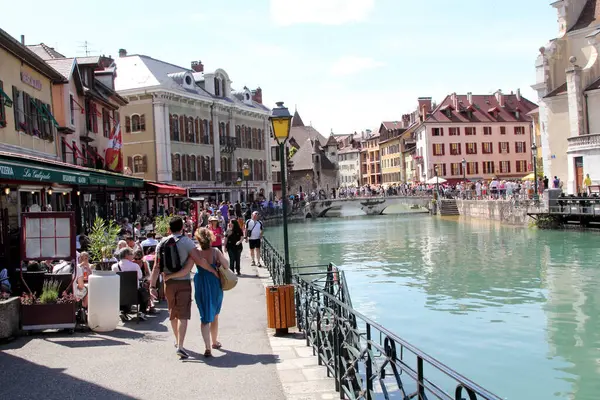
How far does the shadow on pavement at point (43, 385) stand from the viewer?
22.4 ft

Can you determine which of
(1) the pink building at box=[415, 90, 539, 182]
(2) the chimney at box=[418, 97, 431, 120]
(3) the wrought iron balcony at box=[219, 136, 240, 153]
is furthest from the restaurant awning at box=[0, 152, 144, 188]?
(2) the chimney at box=[418, 97, 431, 120]

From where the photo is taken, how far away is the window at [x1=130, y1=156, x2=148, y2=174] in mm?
51750

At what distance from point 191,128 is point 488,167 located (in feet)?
165

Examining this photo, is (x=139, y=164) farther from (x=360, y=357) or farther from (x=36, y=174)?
(x=360, y=357)

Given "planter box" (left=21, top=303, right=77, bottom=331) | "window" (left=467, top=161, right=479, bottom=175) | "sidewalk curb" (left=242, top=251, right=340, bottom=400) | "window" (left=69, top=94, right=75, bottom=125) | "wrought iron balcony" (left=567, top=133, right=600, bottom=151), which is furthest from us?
"window" (left=467, top=161, right=479, bottom=175)

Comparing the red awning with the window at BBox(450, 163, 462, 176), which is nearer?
the red awning

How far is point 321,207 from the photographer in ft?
253

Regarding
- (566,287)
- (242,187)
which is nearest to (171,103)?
(242,187)

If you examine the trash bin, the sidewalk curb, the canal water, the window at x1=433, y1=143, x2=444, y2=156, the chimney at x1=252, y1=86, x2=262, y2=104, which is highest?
the chimney at x1=252, y1=86, x2=262, y2=104

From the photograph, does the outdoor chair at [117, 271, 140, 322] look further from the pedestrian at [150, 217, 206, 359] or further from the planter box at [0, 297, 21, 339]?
the pedestrian at [150, 217, 206, 359]

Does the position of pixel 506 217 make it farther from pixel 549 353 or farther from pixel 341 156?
pixel 341 156

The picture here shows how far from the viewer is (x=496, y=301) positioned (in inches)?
738

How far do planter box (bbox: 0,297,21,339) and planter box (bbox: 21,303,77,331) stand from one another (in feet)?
0.39

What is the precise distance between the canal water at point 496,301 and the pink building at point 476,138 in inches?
2014
